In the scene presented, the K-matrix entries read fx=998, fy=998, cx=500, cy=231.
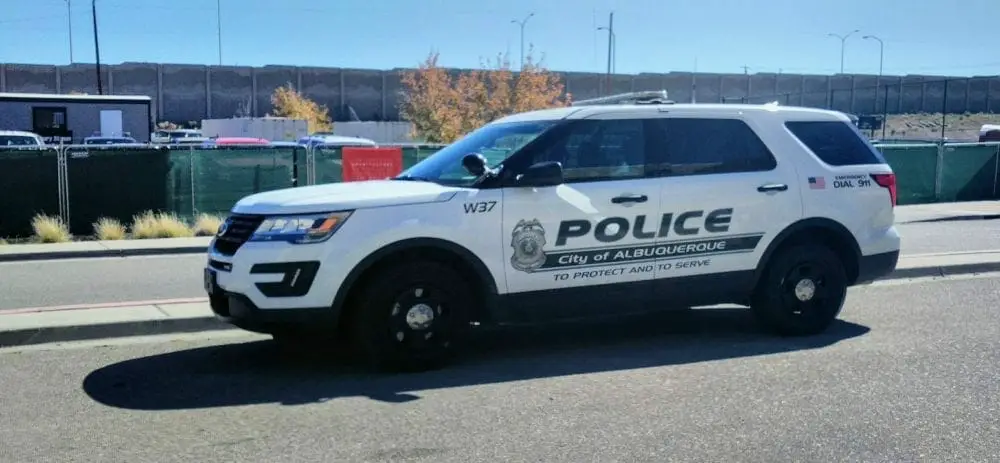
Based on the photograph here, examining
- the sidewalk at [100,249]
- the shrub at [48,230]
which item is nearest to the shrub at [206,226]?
the sidewalk at [100,249]

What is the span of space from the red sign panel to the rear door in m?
13.8

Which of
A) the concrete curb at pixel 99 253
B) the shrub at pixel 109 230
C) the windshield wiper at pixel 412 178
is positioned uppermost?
the windshield wiper at pixel 412 178

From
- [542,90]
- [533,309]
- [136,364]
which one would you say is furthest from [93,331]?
[542,90]

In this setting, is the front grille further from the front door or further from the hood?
the front door

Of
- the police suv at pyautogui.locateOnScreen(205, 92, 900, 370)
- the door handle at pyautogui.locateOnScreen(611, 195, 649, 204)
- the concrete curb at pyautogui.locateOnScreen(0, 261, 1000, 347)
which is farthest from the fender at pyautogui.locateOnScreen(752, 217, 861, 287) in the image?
the concrete curb at pyautogui.locateOnScreen(0, 261, 1000, 347)

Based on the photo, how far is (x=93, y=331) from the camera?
26.6ft

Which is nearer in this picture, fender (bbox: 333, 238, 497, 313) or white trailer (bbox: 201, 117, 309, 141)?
fender (bbox: 333, 238, 497, 313)

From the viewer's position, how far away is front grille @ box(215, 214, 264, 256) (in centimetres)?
655

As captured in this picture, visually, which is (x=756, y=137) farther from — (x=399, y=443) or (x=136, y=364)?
(x=136, y=364)

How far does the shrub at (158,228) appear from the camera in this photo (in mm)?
18047

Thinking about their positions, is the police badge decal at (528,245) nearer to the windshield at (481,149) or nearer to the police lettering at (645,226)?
the police lettering at (645,226)

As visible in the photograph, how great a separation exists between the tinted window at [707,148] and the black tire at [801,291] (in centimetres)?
78

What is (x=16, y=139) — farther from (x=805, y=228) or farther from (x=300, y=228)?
(x=805, y=228)

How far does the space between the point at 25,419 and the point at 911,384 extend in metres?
5.58
